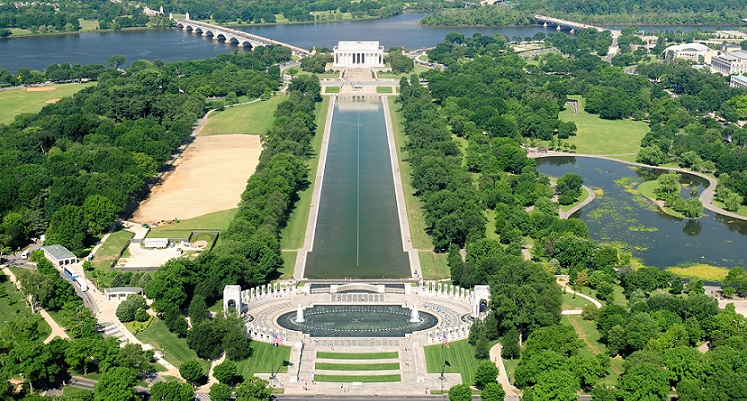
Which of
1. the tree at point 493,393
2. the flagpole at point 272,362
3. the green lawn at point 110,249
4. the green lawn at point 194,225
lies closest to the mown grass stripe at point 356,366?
the flagpole at point 272,362

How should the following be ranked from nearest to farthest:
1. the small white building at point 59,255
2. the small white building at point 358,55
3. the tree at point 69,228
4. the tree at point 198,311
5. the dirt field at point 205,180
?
the tree at point 198,311
the small white building at point 59,255
the tree at point 69,228
the dirt field at point 205,180
the small white building at point 358,55

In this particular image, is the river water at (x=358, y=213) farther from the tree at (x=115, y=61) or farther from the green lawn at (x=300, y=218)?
the tree at (x=115, y=61)

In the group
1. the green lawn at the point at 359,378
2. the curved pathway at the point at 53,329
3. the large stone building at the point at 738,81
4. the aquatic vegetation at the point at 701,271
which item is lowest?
the aquatic vegetation at the point at 701,271

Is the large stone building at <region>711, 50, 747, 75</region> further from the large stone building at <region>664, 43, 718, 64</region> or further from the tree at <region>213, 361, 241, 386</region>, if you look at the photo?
the tree at <region>213, 361, 241, 386</region>

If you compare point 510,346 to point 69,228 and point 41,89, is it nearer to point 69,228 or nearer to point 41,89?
point 69,228

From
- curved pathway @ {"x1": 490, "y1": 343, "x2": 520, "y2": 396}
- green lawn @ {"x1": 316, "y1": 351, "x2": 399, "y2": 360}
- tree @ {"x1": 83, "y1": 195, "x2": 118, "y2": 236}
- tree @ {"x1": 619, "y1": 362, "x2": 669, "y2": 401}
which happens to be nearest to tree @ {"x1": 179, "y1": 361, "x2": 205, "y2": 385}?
green lawn @ {"x1": 316, "y1": 351, "x2": 399, "y2": 360}

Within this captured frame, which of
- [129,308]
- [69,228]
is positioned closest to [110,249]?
[69,228]
